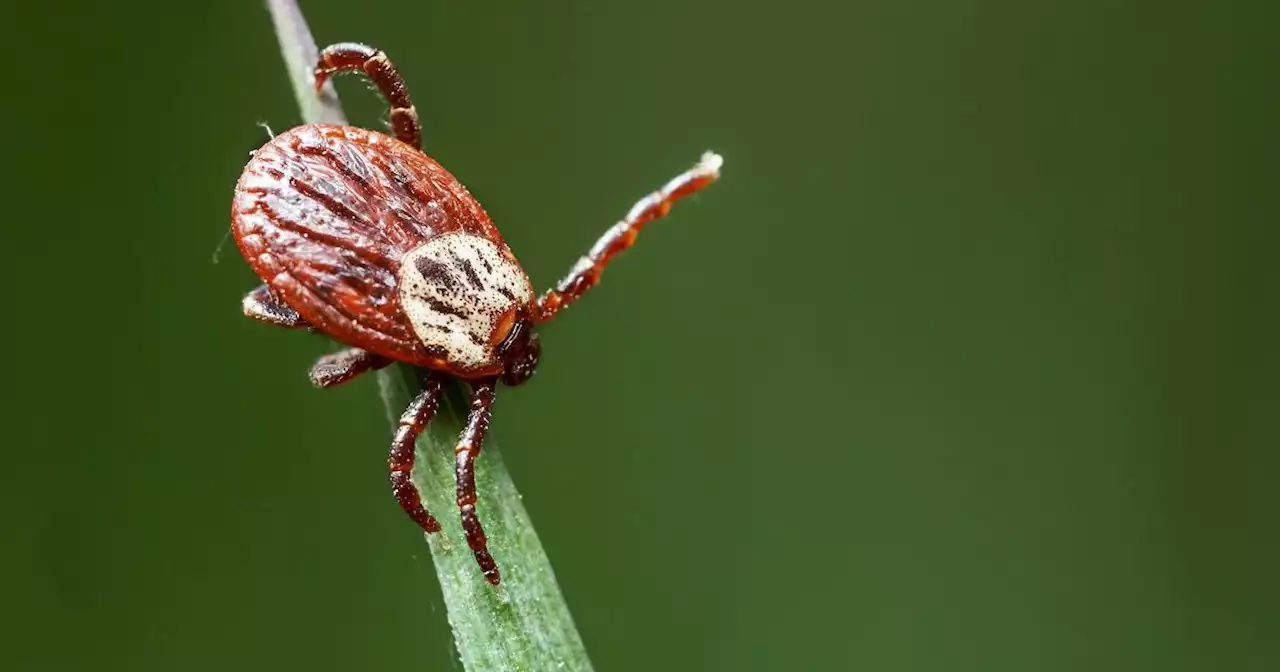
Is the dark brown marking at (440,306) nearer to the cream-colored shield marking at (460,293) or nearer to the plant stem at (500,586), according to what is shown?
the cream-colored shield marking at (460,293)

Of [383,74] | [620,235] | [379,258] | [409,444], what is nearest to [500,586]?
[409,444]

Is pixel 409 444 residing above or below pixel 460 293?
below

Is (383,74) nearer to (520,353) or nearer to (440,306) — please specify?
(440,306)

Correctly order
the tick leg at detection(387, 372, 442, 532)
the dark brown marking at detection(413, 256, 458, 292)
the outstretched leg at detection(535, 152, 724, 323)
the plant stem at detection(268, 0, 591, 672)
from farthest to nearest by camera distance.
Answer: the outstretched leg at detection(535, 152, 724, 323) < the dark brown marking at detection(413, 256, 458, 292) < the tick leg at detection(387, 372, 442, 532) < the plant stem at detection(268, 0, 591, 672)

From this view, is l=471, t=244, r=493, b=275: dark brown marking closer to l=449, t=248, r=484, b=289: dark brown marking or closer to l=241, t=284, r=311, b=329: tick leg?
l=449, t=248, r=484, b=289: dark brown marking

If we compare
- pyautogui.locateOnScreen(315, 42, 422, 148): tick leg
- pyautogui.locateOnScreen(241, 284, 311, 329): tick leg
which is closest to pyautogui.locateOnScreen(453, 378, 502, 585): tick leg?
pyautogui.locateOnScreen(241, 284, 311, 329): tick leg
